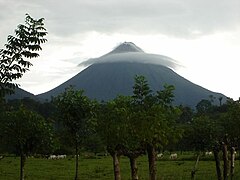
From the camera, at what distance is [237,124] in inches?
1168

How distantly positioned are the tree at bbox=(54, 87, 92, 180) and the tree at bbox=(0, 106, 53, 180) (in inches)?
102

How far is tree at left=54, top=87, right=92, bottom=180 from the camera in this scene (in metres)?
29.9

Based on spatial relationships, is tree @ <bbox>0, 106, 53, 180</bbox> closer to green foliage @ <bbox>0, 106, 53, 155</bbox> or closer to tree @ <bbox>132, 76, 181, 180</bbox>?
green foliage @ <bbox>0, 106, 53, 155</bbox>

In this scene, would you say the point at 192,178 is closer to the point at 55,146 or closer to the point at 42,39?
the point at 55,146

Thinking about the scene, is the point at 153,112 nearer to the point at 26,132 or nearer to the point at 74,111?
the point at 26,132

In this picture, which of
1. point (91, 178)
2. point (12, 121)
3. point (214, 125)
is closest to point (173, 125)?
point (12, 121)

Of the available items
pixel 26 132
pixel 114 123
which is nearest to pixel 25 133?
pixel 26 132

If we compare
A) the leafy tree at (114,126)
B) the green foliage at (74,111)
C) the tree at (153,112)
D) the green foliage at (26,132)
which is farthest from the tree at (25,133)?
the tree at (153,112)

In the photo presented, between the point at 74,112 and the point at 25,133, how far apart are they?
447 cm

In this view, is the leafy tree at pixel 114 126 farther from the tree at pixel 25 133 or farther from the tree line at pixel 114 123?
the tree at pixel 25 133

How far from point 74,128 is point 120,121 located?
11825 mm

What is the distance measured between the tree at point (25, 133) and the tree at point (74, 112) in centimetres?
260

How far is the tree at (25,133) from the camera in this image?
26562 mm

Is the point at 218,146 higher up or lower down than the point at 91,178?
higher up
